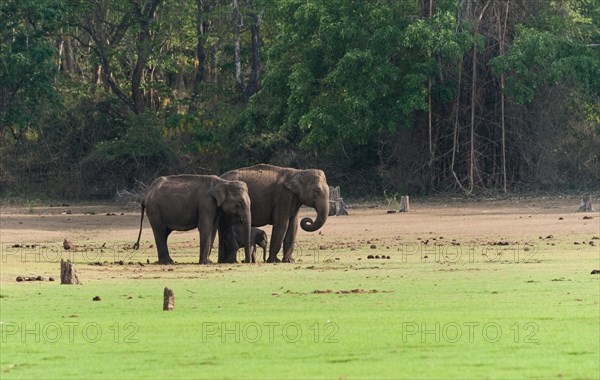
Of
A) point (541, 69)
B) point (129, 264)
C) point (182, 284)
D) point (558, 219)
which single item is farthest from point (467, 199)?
point (182, 284)

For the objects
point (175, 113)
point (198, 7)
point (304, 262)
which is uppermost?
point (198, 7)

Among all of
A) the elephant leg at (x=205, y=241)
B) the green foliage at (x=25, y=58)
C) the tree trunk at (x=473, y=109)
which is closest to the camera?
the elephant leg at (x=205, y=241)

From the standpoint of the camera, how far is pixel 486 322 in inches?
469

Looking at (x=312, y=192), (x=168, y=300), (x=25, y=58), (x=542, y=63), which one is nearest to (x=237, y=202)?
(x=312, y=192)

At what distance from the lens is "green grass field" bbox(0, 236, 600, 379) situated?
956 centimetres

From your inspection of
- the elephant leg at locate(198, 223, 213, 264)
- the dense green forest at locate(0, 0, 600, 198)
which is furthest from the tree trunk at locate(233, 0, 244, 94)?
the elephant leg at locate(198, 223, 213, 264)

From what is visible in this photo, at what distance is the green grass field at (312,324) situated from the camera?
9.56 meters

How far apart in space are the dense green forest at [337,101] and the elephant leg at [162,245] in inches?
606

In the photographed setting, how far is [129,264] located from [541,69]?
805 inches

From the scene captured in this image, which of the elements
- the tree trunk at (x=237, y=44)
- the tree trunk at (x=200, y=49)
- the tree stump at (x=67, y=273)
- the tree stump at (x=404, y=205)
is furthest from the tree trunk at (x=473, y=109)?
the tree stump at (x=67, y=273)

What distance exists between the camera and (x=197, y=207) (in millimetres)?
23203

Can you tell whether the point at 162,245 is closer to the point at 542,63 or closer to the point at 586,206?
the point at 586,206

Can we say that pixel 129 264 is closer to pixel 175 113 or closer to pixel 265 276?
pixel 265 276

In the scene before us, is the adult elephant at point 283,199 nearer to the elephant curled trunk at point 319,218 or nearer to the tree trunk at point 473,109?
the elephant curled trunk at point 319,218
